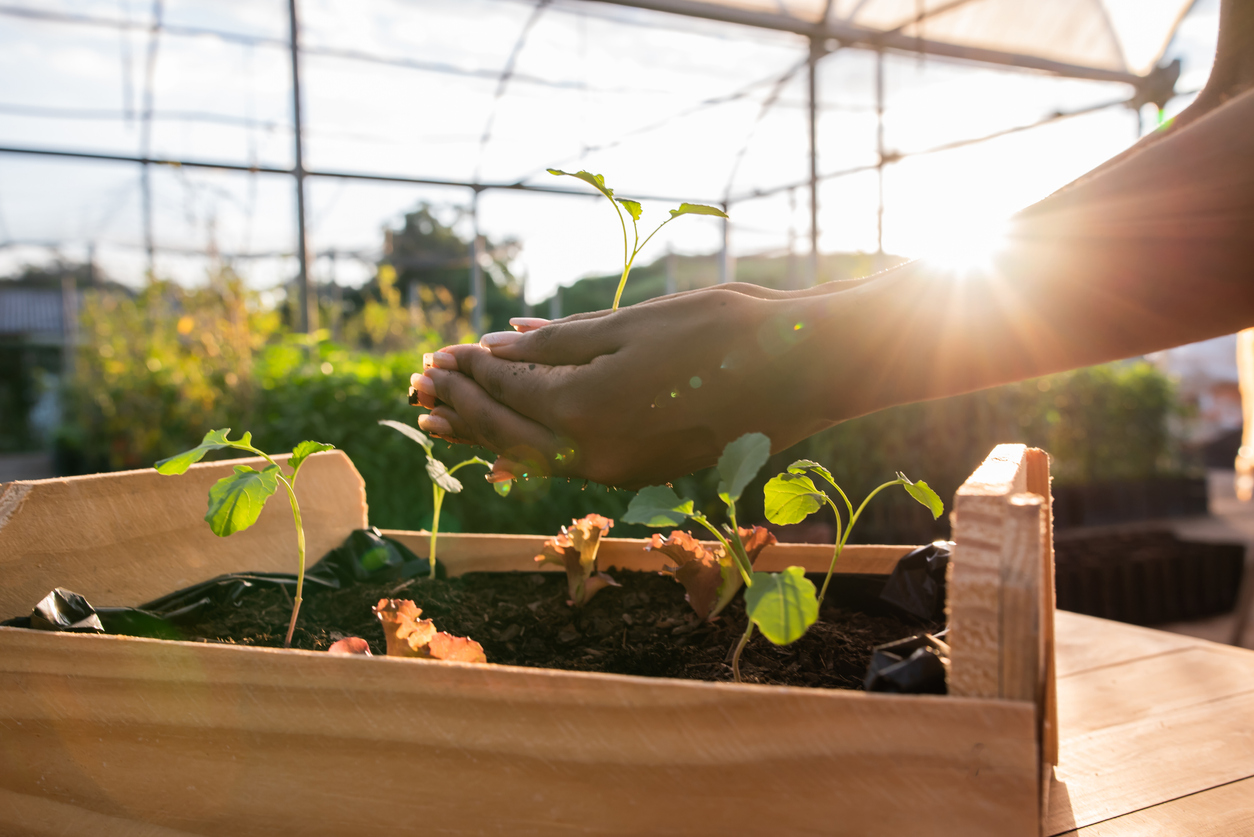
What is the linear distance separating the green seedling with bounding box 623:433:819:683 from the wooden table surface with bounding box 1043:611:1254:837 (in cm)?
35

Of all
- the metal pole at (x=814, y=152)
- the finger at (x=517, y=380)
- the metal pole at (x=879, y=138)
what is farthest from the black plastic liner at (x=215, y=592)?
the metal pole at (x=879, y=138)

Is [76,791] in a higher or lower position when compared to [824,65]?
lower

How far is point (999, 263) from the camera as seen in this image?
2.00ft

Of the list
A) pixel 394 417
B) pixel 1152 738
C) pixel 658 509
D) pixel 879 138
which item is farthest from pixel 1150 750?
pixel 879 138

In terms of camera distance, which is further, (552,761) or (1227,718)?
(1227,718)

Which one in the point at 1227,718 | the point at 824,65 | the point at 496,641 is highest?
the point at 824,65

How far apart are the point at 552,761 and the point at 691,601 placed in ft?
1.14

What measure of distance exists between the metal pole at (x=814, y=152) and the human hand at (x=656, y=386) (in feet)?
16.4

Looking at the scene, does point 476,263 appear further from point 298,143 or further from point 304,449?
point 304,449

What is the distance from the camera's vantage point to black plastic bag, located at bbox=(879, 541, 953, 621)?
2.66ft

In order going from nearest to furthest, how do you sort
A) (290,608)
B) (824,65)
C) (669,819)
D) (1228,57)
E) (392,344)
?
(669,819), (1228,57), (290,608), (392,344), (824,65)

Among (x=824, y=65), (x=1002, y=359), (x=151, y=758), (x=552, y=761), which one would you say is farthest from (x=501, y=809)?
(x=824, y=65)

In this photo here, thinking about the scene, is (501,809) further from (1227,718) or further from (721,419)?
(1227,718)

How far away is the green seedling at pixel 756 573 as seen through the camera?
1.63ft
